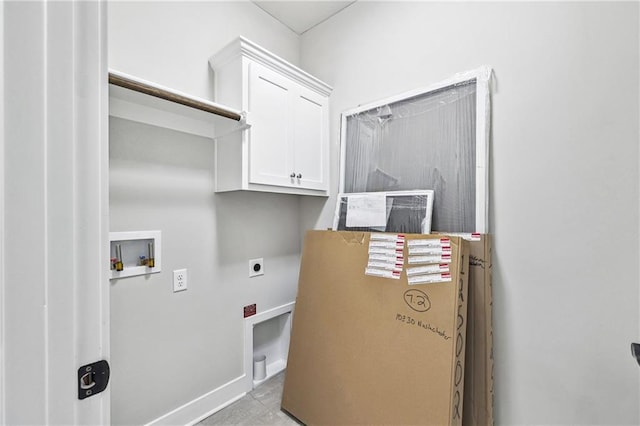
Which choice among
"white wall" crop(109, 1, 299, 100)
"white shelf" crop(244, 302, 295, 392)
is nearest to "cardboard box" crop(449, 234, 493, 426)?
"white shelf" crop(244, 302, 295, 392)

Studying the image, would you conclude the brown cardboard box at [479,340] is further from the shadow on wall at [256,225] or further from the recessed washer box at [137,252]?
the recessed washer box at [137,252]

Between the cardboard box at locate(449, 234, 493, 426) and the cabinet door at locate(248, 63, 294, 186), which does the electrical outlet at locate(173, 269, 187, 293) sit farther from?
the cardboard box at locate(449, 234, 493, 426)

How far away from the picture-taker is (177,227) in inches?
63.4

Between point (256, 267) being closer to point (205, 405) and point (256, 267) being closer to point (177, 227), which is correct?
point (177, 227)

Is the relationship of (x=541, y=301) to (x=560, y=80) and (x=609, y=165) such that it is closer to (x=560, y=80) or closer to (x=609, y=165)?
(x=609, y=165)

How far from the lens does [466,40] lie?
1.58 meters

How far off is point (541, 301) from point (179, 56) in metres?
2.32

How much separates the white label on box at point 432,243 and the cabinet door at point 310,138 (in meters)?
0.83

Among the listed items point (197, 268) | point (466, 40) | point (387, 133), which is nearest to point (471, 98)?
point (466, 40)

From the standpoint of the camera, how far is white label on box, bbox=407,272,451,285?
1.35 metres

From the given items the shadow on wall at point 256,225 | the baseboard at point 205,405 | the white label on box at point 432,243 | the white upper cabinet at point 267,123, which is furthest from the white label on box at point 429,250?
the baseboard at point 205,405

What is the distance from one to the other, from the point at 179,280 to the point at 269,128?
1.04 m

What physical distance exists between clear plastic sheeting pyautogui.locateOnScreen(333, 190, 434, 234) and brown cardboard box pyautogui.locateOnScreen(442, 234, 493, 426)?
0.29 metres

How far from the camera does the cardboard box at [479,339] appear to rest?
1.40 metres
